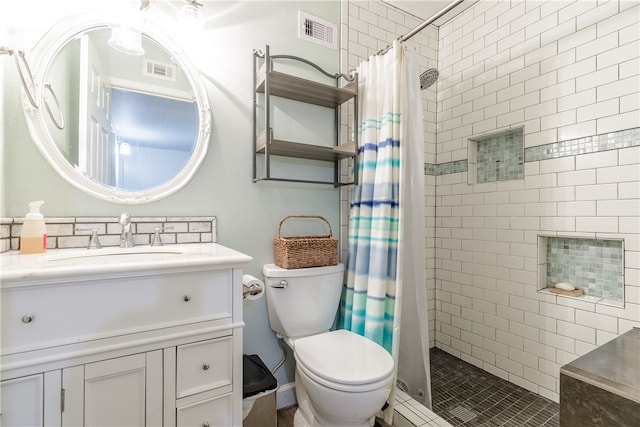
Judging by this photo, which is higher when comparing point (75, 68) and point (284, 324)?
point (75, 68)

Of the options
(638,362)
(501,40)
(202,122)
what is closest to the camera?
(638,362)

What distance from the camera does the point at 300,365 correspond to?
1271mm

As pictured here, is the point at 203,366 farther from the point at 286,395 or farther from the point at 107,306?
the point at 286,395

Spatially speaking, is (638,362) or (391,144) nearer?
(638,362)

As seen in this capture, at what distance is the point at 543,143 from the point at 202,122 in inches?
78.1

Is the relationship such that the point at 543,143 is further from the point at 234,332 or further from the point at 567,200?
the point at 234,332

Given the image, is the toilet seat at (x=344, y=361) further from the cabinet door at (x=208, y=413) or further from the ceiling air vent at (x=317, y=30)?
the ceiling air vent at (x=317, y=30)

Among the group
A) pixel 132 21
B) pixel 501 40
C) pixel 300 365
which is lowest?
pixel 300 365

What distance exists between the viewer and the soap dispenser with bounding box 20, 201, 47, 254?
1.07 m

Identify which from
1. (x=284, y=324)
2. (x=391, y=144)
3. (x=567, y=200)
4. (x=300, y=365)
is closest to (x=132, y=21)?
(x=391, y=144)

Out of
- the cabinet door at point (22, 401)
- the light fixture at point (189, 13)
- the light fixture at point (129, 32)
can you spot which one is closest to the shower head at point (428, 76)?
the light fixture at point (189, 13)

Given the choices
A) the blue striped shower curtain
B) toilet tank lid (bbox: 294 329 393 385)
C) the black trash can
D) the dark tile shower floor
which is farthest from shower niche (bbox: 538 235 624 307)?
the black trash can

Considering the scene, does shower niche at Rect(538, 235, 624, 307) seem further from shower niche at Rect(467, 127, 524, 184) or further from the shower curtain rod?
the shower curtain rod

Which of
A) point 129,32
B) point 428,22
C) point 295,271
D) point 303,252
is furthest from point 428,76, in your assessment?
point 129,32
